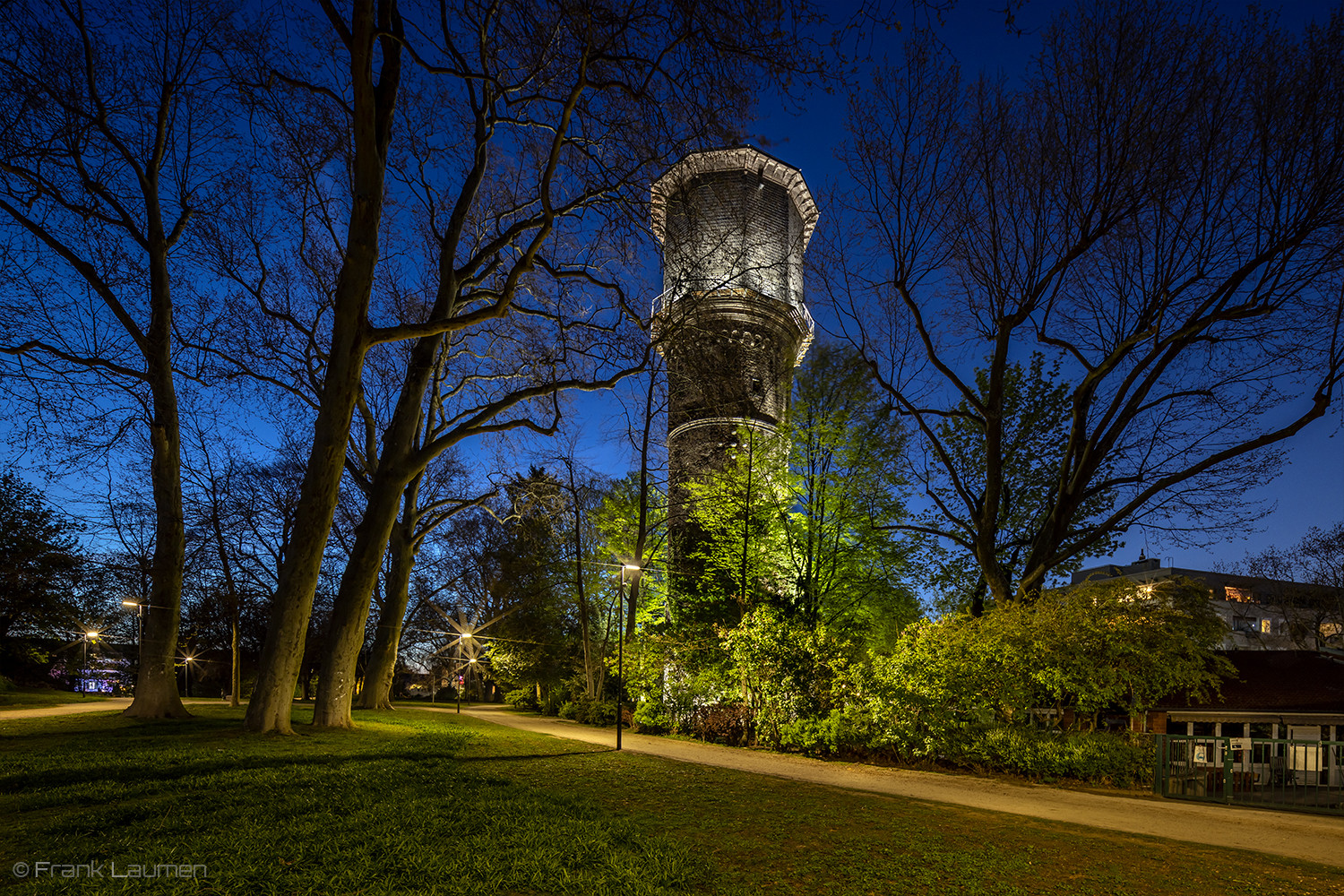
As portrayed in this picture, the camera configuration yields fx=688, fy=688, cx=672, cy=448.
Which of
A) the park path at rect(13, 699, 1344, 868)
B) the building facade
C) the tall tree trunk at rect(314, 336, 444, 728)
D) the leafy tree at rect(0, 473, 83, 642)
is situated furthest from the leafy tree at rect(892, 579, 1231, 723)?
the leafy tree at rect(0, 473, 83, 642)

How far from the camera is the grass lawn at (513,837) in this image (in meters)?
4.41

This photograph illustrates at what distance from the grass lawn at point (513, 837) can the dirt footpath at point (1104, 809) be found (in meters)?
0.85

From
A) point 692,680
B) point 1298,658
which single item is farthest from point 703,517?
point 1298,658

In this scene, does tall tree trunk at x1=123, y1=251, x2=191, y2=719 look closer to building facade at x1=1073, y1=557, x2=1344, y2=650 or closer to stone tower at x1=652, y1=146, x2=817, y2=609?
stone tower at x1=652, y1=146, x2=817, y2=609

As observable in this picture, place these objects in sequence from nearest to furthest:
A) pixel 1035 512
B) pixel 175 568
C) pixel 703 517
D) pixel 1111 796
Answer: pixel 1111 796, pixel 175 568, pixel 1035 512, pixel 703 517

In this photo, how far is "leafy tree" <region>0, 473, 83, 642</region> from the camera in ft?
95.9

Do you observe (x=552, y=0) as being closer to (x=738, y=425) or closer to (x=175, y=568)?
(x=175, y=568)

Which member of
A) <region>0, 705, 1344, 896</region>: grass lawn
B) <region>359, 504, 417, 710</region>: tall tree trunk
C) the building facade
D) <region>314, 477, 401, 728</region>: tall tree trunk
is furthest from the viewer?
the building facade

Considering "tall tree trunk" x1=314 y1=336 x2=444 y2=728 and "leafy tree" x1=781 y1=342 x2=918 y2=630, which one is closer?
"tall tree trunk" x1=314 y1=336 x2=444 y2=728

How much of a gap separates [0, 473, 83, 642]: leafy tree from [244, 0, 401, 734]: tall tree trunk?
2622cm

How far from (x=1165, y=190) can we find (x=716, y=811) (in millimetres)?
14232

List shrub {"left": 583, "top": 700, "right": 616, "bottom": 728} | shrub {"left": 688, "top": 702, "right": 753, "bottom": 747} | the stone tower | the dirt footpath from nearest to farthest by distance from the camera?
the dirt footpath
shrub {"left": 688, "top": 702, "right": 753, "bottom": 747}
shrub {"left": 583, "top": 700, "right": 616, "bottom": 728}
the stone tower

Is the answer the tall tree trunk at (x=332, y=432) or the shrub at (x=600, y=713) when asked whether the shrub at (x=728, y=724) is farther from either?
the tall tree trunk at (x=332, y=432)

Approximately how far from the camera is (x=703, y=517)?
2198 cm
